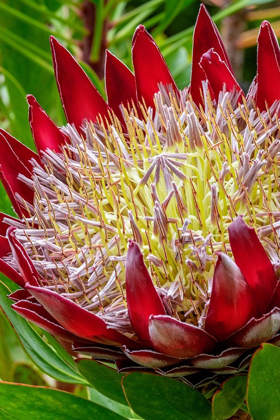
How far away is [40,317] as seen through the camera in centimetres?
69

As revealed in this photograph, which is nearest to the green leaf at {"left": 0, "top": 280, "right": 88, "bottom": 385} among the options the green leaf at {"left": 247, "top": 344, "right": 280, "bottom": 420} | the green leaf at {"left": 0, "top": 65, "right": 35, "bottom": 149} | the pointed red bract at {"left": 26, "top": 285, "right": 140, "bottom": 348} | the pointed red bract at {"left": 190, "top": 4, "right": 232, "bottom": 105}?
the pointed red bract at {"left": 26, "top": 285, "right": 140, "bottom": 348}

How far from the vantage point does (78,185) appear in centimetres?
93

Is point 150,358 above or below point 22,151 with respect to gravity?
below

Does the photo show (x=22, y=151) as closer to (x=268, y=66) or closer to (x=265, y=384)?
(x=268, y=66)

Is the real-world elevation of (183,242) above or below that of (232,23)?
below

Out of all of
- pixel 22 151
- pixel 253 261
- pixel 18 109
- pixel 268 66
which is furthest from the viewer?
pixel 18 109

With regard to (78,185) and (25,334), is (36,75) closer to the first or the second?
(78,185)

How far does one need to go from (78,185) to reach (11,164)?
110mm

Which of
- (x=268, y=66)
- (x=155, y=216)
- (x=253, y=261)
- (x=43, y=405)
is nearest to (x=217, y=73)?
(x=268, y=66)

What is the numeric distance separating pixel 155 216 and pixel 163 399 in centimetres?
22

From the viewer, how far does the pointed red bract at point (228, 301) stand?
0.61 meters

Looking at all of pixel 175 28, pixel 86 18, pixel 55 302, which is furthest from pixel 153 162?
pixel 175 28

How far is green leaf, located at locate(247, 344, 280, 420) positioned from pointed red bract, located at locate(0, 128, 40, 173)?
1.68 feet

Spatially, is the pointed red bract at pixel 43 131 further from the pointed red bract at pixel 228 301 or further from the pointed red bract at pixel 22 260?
the pointed red bract at pixel 228 301
